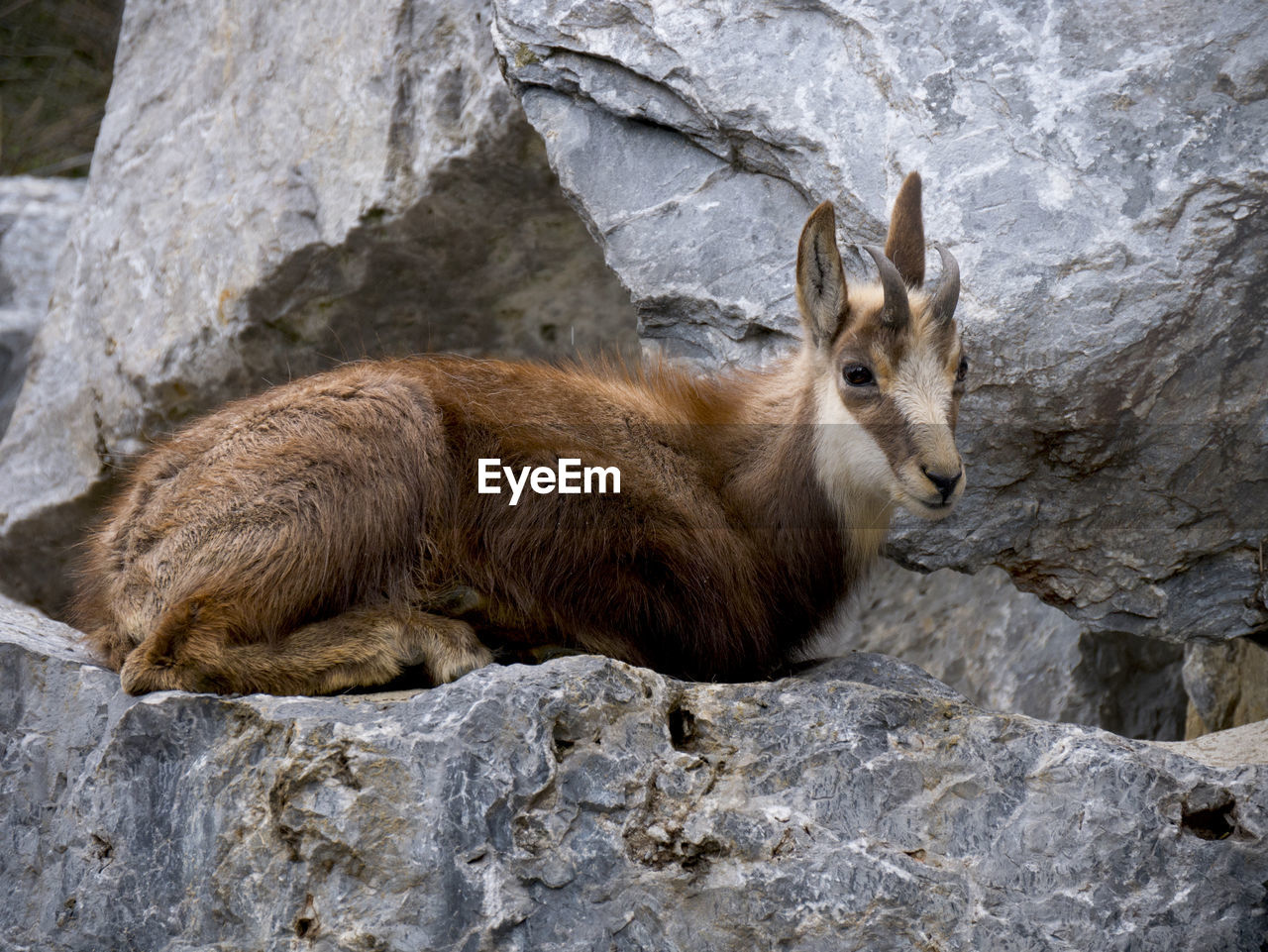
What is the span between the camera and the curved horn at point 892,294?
4.39m

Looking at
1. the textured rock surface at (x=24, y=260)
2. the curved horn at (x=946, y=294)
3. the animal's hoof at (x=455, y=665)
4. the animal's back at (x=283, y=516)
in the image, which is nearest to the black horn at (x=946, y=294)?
the curved horn at (x=946, y=294)

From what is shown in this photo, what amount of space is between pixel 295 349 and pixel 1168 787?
485 centimetres

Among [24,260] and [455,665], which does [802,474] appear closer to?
[455,665]

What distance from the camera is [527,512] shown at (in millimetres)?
4781

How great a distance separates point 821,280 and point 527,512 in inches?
52.4

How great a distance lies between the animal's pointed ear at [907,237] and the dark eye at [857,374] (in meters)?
0.45

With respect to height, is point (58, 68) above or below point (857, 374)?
above

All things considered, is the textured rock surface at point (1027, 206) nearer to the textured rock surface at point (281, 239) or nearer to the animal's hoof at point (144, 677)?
the textured rock surface at point (281, 239)

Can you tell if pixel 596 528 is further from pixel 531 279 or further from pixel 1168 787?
pixel 531 279

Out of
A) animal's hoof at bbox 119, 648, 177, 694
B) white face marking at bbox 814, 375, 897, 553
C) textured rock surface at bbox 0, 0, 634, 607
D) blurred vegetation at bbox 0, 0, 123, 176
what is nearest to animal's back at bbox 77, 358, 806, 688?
animal's hoof at bbox 119, 648, 177, 694

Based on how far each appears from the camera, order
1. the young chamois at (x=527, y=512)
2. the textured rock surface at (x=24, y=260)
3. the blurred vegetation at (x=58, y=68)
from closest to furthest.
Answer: the young chamois at (x=527, y=512) < the textured rock surface at (x=24, y=260) < the blurred vegetation at (x=58, y=68)

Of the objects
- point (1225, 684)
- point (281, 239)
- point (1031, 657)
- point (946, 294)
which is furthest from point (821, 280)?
point (281, 239)

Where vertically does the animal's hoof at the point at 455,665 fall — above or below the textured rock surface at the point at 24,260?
below

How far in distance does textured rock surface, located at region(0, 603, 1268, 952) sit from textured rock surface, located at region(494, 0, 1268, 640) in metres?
1.31
